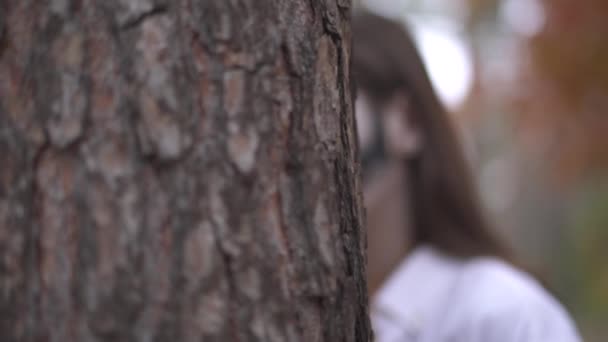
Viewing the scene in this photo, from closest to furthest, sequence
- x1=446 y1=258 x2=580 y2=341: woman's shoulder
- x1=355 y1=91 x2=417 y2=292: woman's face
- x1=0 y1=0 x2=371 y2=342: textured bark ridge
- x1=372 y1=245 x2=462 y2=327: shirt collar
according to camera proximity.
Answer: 1. x1=0 y1=0 x2=371 y2=342: textured bark ridge
2. x1=446 y1=258 x2=580 y2=341: woman's shoulder
3. x1=372 y1=245 x2=462 y2=327: shirt collar
4. x1=355 y1=91 x2=417 y2=292: woman's face

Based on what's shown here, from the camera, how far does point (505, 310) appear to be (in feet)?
7.95

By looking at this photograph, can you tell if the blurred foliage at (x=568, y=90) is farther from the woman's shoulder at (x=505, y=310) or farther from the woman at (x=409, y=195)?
the woman's shoulder at (x=505, y=310)

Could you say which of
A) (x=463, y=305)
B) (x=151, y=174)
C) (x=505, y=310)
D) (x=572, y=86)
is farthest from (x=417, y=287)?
(x=572, y=86)

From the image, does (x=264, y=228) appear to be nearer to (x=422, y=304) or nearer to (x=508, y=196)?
(x=422, y=304)

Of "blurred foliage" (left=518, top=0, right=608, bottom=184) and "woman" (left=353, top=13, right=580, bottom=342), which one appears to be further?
"blurred foliage" (left=518, top=0, right=608, bottom=184)

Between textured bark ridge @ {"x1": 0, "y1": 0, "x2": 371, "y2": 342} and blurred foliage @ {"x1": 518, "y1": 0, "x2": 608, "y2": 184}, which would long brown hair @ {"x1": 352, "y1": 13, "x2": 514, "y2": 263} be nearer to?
textured bark ridge @ {"x1": 0, "y1": 0, "x2": 371, "y2": 342}

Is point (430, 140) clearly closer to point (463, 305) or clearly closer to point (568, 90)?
point (463, 305)

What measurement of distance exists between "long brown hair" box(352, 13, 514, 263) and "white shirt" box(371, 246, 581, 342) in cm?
9

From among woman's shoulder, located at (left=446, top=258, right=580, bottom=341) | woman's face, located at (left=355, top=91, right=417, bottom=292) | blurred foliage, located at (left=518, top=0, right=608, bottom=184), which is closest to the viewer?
woman's shoulder, located at (left=446, top=258, right=580, bottom=341)

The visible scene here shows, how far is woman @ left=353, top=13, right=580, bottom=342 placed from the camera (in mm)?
2682

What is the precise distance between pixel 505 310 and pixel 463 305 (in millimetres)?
124

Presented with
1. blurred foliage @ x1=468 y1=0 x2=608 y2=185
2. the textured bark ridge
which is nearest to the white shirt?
the textured bark ridge

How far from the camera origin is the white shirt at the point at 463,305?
241 centimetres

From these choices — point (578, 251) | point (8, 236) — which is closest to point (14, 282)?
point (8, 236)
